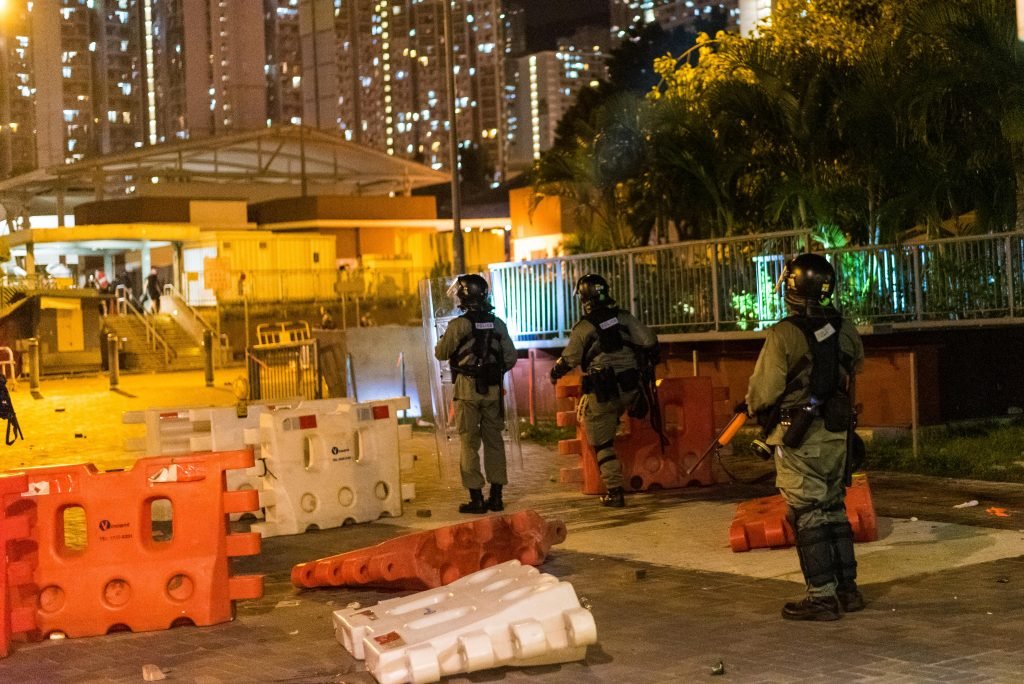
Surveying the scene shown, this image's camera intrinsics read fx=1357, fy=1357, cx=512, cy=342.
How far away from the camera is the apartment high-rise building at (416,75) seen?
15650 centimetres

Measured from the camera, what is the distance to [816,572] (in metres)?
7.07

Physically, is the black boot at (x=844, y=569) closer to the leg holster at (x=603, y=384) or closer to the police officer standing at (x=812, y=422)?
the police officer standing at (x=812, y=422)

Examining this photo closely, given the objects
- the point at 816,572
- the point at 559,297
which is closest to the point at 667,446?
the point at 816,572

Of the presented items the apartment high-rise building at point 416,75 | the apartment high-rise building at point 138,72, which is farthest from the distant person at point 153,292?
the apartment high-rise building at point 416,75

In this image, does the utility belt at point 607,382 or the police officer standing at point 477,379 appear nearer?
the utility belt at point 607,382

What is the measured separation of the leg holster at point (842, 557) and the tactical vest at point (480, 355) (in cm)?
462

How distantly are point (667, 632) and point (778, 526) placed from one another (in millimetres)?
2364

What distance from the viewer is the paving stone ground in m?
6.18

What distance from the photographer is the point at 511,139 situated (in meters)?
190

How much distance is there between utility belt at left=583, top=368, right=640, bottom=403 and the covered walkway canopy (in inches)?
1554

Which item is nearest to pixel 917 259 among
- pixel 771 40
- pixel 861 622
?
pixel 771 40

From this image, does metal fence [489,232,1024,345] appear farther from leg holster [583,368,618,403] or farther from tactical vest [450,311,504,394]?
tactical vest [450,311,504,394]

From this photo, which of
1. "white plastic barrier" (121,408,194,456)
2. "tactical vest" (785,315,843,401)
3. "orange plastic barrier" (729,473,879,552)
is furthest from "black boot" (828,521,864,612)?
"white plastic barrier" (121,408,194,456)

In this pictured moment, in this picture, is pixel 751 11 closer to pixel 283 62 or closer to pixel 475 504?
pixel 475 504
